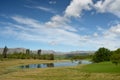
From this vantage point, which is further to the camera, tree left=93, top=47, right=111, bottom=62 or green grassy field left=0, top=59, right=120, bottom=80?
tree left=93, top=47, right=111, bottom=62

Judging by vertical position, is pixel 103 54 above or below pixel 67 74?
above

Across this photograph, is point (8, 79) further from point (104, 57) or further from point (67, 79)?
point (104, 57)

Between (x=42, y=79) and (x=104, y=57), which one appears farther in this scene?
(x=104, y=57)

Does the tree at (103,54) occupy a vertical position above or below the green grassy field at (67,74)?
above

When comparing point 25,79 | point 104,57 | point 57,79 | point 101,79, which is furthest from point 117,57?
point 104,57

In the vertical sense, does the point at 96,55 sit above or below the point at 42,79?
above

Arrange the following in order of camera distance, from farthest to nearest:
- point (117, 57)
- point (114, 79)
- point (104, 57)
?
point (104, 57)
point (117, 57)
point (114, 79)

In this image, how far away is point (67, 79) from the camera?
154 feet

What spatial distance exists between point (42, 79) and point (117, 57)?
3036 cm

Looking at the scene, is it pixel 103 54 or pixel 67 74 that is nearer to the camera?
pixel 67 74

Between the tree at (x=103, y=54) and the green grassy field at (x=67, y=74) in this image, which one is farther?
the tree at (x=103, y=54)

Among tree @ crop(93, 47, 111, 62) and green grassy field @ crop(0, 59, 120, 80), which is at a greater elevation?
tree @ crop(93, 47, 111, 62)

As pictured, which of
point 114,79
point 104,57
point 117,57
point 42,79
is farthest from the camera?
point 104,57

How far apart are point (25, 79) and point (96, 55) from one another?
95.5m
